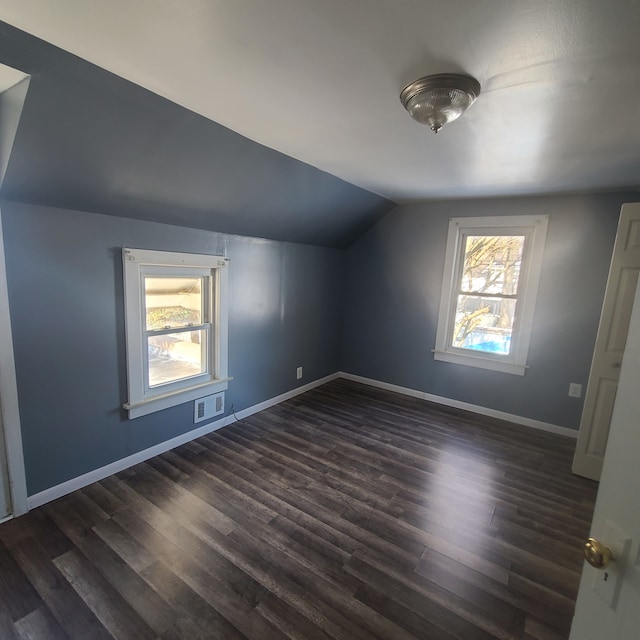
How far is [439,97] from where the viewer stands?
141 centimetres

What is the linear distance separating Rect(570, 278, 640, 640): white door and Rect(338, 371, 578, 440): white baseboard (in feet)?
10.1

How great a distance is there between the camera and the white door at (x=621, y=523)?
635 mm

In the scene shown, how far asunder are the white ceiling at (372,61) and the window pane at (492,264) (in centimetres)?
138

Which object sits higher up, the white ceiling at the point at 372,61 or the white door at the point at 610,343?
the white ceiling at the point at 372,61

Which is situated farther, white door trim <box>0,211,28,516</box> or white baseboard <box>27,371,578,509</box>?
white baseboard <box>27,371,578,509</box>

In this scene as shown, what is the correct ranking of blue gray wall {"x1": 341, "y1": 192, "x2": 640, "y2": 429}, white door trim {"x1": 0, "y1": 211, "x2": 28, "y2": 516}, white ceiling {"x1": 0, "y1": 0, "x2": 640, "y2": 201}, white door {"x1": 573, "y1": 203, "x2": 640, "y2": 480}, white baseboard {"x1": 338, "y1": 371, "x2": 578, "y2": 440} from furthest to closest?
white baseboard {"x1": 338, "y1": 371, "x2": 578, "y2": 440} < blue gray wall {"x1": 341, "y1": 192, "x2": 640, "y2": 429} < white door {"x1": 573, "y1": 203, "x2": 640, "y2": 480} < white door trim {"x1": 0, "y1": 211, "x2": 28, "y2": 516} < white ceiling {"x1": 0, "y1": 0, "x2": 640, "y2": 201}

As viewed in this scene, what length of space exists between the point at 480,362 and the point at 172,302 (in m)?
3.15

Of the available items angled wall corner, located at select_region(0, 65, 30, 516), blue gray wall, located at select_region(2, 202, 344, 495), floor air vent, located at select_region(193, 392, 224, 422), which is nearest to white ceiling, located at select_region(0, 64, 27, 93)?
angled wall corner, located at select_region(0, 65, 30, 516)

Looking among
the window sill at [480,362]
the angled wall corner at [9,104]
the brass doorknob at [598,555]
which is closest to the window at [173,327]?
the angled wall corner at [9,104]

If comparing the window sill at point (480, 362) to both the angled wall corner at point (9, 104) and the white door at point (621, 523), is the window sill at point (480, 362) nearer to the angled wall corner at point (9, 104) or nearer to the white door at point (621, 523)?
the white door at point (621, 523)

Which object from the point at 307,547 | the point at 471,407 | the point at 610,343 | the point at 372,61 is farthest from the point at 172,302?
the point at 610,343

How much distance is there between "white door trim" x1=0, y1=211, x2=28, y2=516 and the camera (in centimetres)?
182

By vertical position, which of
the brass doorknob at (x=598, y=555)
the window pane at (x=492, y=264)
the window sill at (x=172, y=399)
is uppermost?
Answer: the window pane at (x=492, y=264)

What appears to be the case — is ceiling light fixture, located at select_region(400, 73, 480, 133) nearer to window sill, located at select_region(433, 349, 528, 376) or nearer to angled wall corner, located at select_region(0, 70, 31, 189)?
angled wall corner, located at select_region(0, 70, 31, 189)
